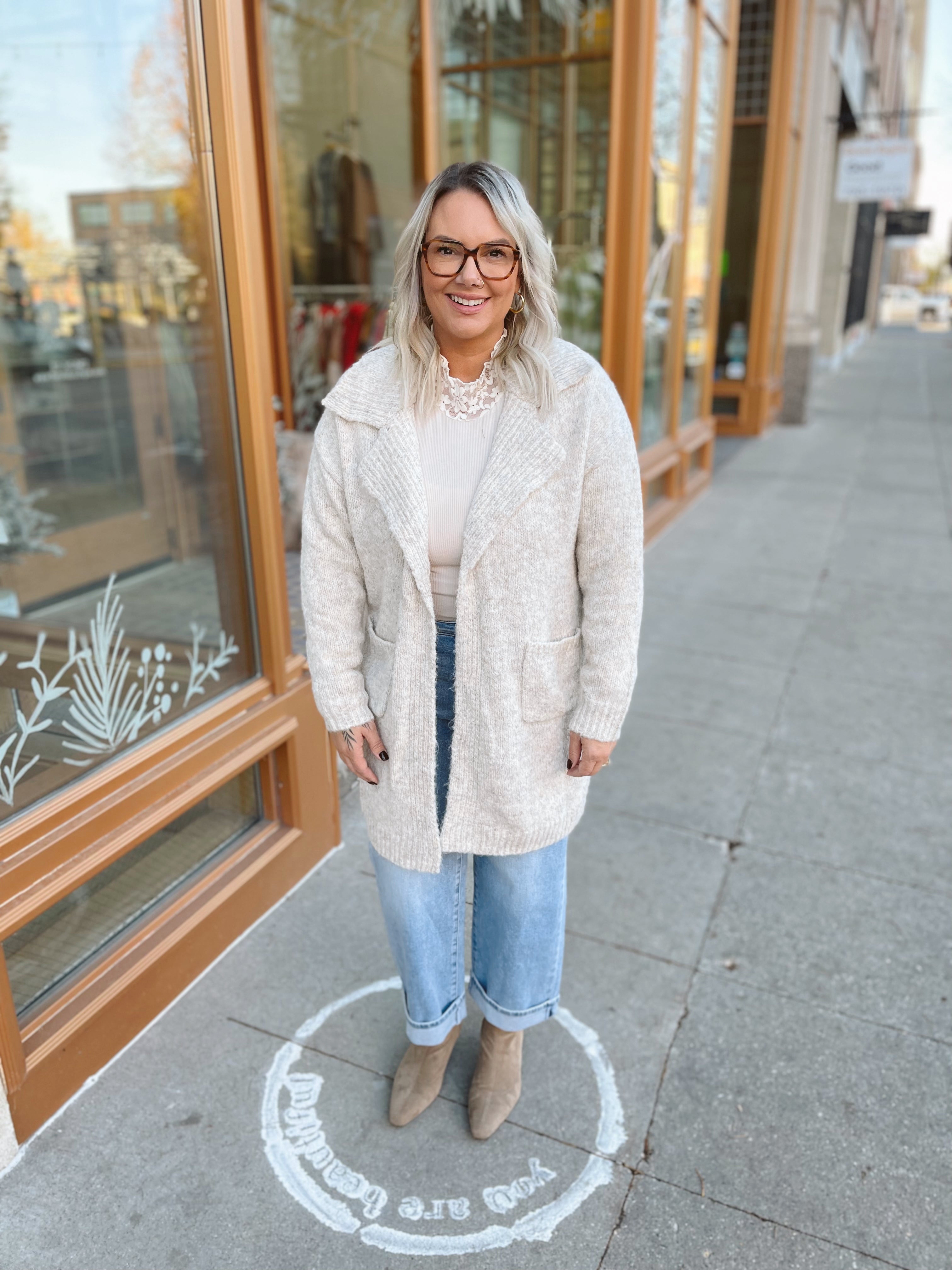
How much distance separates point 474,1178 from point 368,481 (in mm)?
1534

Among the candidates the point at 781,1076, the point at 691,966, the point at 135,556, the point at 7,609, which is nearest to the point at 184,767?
the point at 691,966

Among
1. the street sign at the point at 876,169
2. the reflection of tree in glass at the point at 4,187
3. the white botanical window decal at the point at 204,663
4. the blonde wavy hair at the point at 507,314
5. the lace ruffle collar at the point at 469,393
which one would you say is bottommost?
the white botanical window decal at the point at 204,663

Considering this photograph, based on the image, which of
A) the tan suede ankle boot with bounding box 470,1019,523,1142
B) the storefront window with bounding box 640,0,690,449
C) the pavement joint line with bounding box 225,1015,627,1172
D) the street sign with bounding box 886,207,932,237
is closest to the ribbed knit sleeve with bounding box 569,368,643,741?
the tan suede ankle boot with bounding box 470,1019,523,1142

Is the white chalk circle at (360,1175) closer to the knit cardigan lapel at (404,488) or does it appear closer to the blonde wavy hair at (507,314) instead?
the knit cardigan lapel at (404,488)

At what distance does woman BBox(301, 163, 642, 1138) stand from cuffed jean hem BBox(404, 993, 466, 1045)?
0.26 metres

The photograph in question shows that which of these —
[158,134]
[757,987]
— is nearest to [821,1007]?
[757,987]

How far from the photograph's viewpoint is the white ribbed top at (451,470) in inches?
70.4

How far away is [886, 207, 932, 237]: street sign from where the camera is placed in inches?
1133

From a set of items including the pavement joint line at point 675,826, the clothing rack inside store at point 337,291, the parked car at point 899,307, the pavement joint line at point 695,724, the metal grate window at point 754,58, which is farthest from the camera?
the parked car at point 899,307

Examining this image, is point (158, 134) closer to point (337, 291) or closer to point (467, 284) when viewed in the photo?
point (337, 291)

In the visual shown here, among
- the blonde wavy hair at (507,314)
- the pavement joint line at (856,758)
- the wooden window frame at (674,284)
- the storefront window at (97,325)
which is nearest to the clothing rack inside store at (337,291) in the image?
the storefront window at (97,325)

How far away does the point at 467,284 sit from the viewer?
1.69m

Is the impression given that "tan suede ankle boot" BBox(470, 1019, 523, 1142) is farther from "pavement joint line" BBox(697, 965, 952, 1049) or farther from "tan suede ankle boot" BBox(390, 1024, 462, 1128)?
"pavement joint line" BBox(697, 965, 952, 1049)

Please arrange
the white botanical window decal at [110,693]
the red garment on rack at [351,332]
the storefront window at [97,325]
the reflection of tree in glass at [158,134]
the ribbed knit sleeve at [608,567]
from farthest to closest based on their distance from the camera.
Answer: the red garment on rack at [351,332] → the storefront window at [97,325] → the reflection of tree in glass at [158,134] → the white botanical window decal at [110,693] → the ribbed knit sleeve at [608,567]
